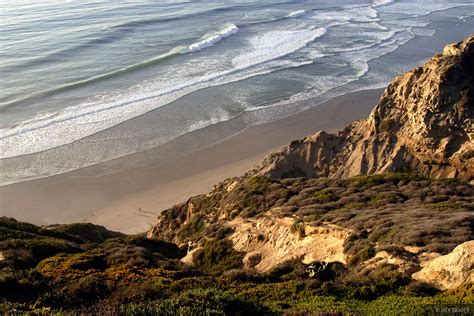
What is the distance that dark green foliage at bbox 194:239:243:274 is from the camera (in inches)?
521

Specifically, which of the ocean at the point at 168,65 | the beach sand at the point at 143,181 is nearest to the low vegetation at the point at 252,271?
the beach sand at the point at 143,181

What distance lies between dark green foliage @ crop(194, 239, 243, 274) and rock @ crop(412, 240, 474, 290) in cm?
564

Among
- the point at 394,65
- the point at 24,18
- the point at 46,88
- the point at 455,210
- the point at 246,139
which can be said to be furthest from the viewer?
the point at 24,18

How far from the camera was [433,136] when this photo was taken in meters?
17.7

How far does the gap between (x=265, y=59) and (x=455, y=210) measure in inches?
1199

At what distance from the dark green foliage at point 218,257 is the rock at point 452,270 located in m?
5.64

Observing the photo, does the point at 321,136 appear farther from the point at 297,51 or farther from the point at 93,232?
the point at 297,51

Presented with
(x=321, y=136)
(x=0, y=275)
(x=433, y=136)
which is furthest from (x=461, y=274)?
(x=321, y=136)

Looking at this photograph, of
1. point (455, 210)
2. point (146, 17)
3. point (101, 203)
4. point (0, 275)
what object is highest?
point (146, 17)

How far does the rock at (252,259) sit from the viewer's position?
1296 centimetres

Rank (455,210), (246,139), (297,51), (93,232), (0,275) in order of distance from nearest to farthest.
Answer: (0,275), (455,210), (93,232), (246,139), (297,51)

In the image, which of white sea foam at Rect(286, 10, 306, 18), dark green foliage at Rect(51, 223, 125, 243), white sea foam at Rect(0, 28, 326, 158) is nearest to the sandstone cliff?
dark green foliage at Rect(51, 223, 125, 243)

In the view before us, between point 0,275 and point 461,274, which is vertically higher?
point 0,275

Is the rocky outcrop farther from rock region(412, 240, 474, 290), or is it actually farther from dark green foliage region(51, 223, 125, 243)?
dark green foliage region(51, 223, 125, 243)
